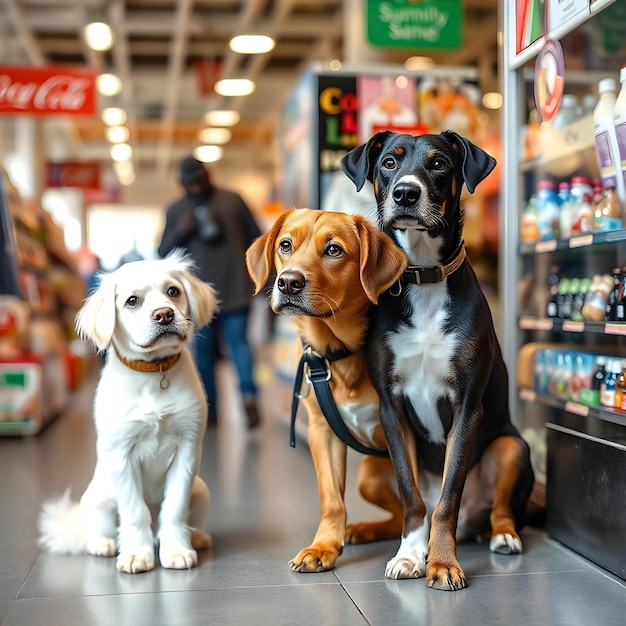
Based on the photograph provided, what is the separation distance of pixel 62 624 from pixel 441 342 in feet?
4.35

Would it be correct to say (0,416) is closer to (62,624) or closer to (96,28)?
(62,624)

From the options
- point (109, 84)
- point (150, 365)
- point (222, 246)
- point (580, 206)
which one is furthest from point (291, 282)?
point (109, 84)

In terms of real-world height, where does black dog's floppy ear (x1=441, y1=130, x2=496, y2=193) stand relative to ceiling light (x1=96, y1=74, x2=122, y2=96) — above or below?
below

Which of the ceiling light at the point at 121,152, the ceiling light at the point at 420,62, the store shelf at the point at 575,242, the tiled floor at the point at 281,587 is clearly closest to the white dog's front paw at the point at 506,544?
the tiled floor at the point at 281,587

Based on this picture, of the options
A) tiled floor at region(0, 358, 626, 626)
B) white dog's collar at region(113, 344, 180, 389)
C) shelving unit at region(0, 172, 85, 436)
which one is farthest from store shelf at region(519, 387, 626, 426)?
shelving unit at region(0, 172, 85, 436)

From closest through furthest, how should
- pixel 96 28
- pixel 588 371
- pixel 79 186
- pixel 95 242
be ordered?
1. pixel 588 371
2. pixel 96 28
3. pixel 79 186
4. pixel 95 242

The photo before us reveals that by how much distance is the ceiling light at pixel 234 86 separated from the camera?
39.3 ft

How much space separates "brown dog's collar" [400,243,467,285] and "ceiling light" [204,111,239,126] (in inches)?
494

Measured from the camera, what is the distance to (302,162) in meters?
5.72

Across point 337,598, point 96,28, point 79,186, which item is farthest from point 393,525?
point 79,186

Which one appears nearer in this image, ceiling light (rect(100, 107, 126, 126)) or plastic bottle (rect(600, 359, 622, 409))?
plastic bottle (rect(600, 359, 622, 409))

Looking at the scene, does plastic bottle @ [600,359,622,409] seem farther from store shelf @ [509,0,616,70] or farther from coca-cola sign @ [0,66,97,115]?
coca-cola sign @ [0,66,97,115]

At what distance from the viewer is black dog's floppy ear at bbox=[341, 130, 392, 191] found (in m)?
2.72

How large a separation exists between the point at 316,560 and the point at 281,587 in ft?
0.53
